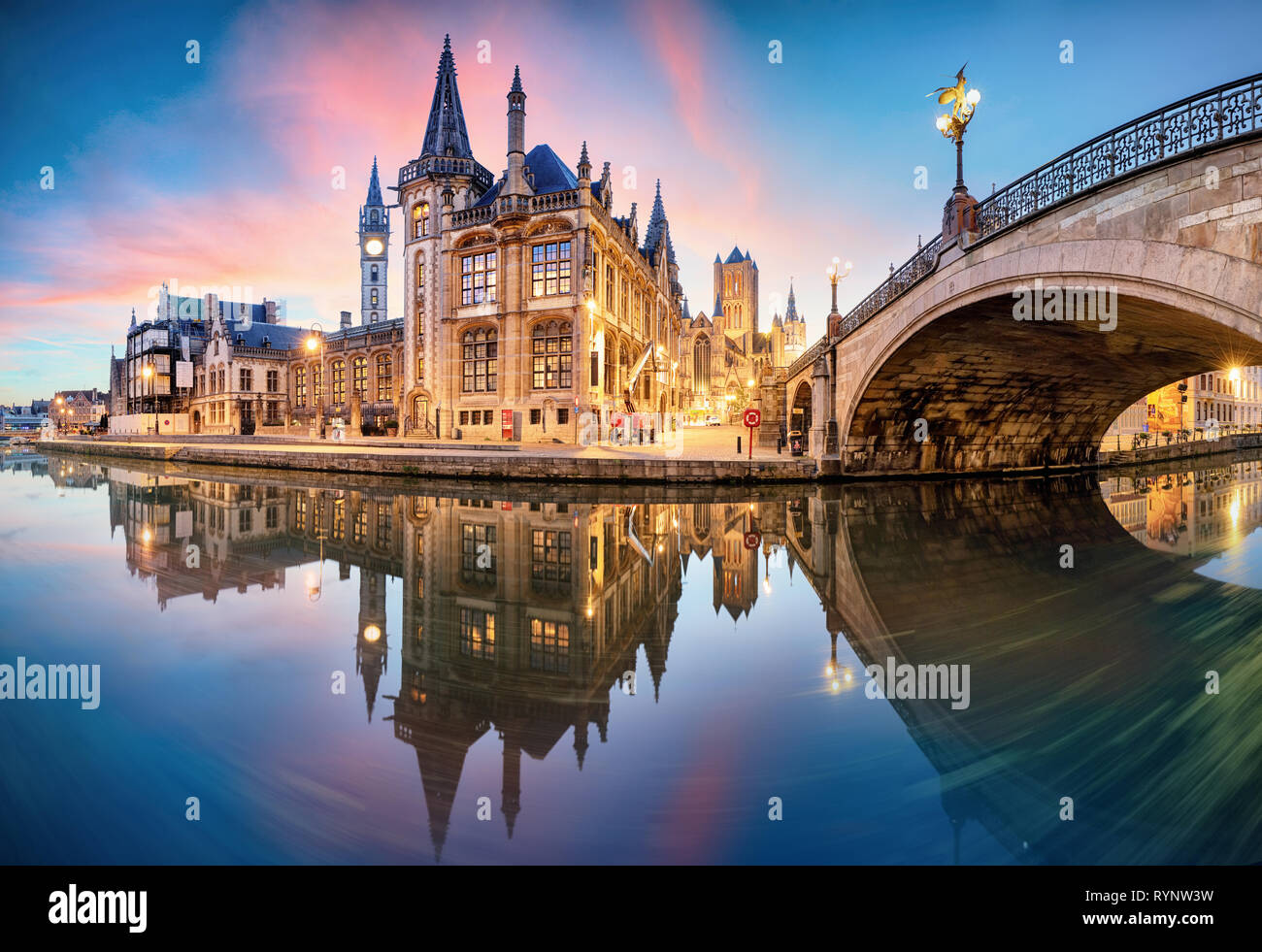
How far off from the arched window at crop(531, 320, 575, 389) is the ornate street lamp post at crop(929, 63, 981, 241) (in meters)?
20.0

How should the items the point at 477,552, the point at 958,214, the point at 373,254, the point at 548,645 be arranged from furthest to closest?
the point at 373,254 → the point at 958,214 → the point at 477,552 → the point at 548,645

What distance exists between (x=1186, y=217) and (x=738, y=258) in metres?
130

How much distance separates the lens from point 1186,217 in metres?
8.13

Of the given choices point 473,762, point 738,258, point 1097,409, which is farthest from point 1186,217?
point 738,258

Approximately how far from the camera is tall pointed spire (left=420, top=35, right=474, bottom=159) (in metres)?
36.0

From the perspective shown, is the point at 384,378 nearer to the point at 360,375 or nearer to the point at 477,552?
the point at 360,375

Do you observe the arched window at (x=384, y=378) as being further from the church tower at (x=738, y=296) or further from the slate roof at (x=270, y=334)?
the church tower at (x=738, y=296)

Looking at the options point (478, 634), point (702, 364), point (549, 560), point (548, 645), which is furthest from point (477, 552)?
point (702, 364)

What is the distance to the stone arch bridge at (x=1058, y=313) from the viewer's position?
776cm

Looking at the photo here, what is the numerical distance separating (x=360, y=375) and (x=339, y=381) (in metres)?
3.23

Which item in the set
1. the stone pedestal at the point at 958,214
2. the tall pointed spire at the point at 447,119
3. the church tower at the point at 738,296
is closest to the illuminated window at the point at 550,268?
the tall pointed spire at the point at 447,119

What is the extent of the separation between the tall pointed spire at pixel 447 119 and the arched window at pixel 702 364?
74166mm

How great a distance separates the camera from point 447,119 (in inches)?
1426

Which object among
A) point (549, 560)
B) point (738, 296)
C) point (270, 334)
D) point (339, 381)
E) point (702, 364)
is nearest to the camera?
point (549, 560)
